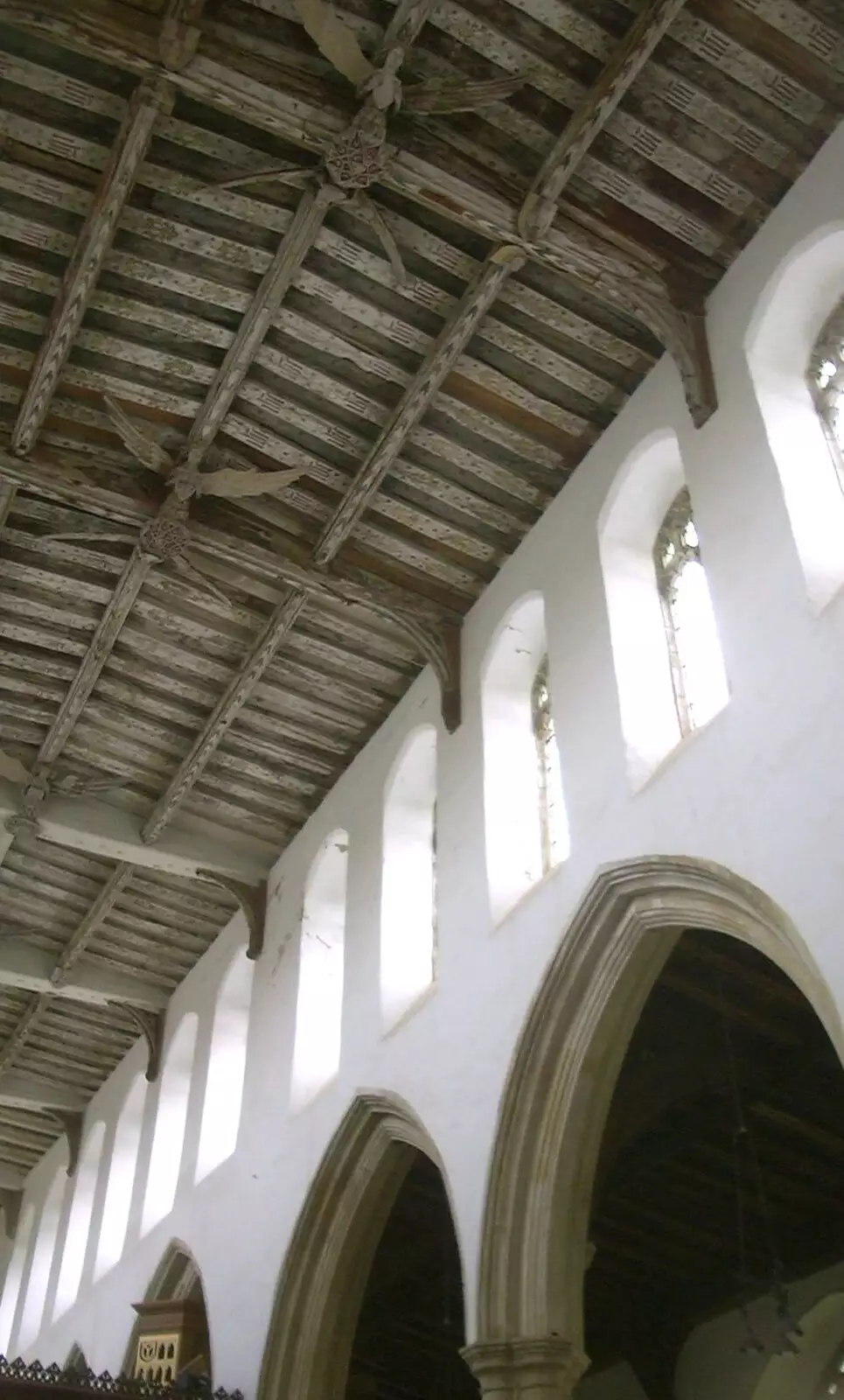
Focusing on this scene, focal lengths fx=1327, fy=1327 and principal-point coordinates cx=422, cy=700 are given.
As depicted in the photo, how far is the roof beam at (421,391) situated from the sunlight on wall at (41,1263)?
1050cm

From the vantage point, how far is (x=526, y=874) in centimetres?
802

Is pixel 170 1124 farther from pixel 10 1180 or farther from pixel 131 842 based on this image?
pixel 10 1180

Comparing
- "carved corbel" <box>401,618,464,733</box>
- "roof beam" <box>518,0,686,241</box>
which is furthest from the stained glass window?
"carved corbel" <box>401,618,464,733</box>

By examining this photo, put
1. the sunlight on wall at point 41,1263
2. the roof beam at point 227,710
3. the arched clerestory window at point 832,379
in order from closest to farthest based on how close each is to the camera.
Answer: the arched clerestory window at point 832,379
the roof beam at point 227,710
the sunlight on wall at point 41,1263

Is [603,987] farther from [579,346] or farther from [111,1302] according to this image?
[111,1302]

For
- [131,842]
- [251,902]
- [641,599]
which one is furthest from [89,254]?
[251,902]

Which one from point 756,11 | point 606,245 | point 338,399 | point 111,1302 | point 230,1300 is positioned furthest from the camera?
point 111,1302

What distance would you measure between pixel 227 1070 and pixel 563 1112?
5889mm

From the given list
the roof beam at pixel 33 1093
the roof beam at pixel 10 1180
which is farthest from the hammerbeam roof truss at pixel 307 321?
the roof beam at pixel 10 1180

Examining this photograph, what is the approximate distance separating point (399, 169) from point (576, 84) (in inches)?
39.6

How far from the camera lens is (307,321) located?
8.09 meters

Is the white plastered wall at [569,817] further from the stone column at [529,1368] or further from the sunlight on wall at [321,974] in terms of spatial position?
the stone column at [529,1368]

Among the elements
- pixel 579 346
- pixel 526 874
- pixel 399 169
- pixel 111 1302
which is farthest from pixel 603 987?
pixel 111 1302

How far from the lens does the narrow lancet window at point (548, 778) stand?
791 centimetres
